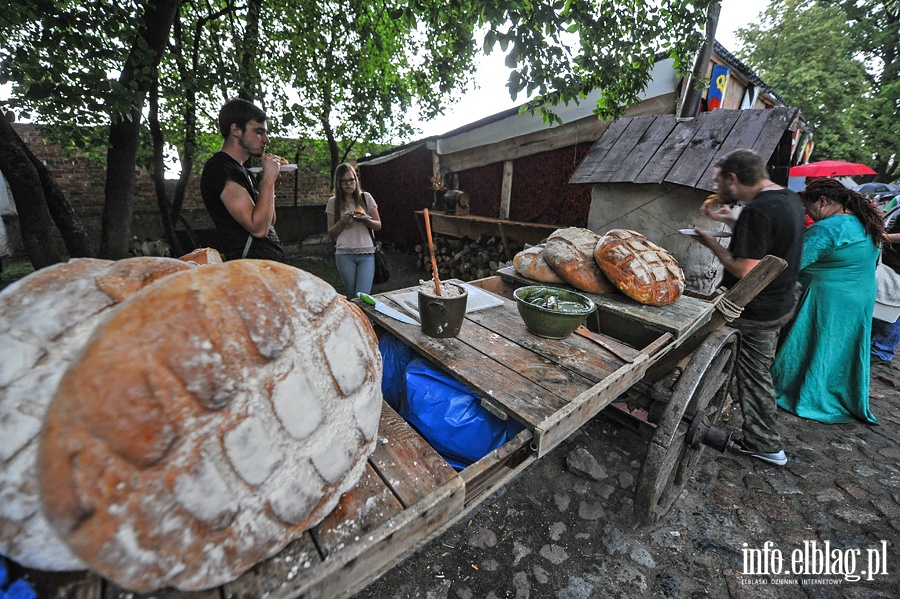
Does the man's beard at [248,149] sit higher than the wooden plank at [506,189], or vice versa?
the wooden plank at [506,189]

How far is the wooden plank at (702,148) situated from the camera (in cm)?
368

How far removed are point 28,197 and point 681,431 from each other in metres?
4.89

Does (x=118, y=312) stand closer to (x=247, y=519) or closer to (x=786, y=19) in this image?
(x=247, y=519)

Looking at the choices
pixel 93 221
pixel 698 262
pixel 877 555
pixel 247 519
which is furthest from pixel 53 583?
pixel 93 221

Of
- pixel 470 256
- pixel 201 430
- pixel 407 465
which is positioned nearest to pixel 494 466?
pixel 407 465

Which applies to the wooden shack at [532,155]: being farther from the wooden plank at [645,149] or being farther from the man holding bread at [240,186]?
the man holding bread at [240,186]

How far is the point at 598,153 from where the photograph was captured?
15.0 feet

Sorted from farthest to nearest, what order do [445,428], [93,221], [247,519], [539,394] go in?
[93,221]
[445,428]
[539,394]
[247,519]

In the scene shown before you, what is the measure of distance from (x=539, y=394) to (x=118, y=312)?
4.49 feet

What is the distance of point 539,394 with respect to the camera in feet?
4.91

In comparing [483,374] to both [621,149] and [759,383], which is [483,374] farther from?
[621,149]

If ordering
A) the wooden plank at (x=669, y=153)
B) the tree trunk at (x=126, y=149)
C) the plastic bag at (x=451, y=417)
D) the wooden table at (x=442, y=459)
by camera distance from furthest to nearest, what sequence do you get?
the wooden plank at (x=669, y=153) → the tree trunk at (x=126, y=149) → the plastic bag at (x=451, y=417) → the wooden table at (x=442, y=459)

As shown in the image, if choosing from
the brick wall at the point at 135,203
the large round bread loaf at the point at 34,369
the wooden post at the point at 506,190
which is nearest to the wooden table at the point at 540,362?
the large round bread loaf at the point at 34,369

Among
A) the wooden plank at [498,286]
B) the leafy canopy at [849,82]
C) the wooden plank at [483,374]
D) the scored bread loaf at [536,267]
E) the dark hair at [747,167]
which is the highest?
the leafy canopy at [849,82]
